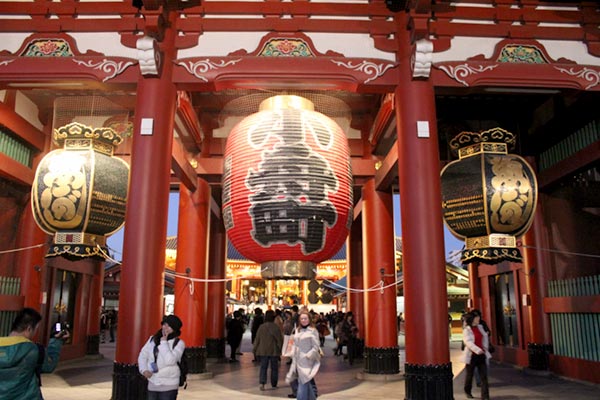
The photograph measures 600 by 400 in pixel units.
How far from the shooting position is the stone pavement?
Answer: 8.93m

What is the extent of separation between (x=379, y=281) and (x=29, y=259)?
7910 millimetres

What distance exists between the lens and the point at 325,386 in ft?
34.0

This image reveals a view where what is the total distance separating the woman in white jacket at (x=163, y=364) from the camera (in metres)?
4.62

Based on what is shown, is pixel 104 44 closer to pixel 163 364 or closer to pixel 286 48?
pixel 286 48

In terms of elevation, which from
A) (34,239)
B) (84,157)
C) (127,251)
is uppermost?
(84,157)

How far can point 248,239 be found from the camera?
6.29 meters

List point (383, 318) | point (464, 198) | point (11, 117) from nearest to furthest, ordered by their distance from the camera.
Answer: point (464, 198) < point (11, 117) < point (383, 318)

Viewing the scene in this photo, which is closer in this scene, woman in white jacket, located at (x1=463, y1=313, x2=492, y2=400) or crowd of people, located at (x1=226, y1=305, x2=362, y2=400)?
crowd of people, located at (x1=226, y1=305, x2=362, y2=400)

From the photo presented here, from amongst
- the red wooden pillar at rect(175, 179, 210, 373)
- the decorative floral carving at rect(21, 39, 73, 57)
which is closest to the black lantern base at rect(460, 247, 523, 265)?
the red wooden pillar at rect(175, 179, 210, 373)

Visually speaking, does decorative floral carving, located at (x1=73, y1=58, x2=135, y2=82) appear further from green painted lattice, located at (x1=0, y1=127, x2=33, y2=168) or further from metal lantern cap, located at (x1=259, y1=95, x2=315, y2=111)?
green painted lattice, located at (x1=0, y1=127, x2=33, y2=168)

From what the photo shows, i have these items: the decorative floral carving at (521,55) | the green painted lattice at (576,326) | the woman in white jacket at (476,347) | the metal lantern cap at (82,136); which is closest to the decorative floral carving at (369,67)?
the decorative floral carving at (521,55)

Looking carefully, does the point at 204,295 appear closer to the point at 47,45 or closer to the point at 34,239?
the point at 34,239

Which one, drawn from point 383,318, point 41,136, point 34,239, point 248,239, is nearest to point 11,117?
point 41,136

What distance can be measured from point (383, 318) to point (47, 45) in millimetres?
8416
